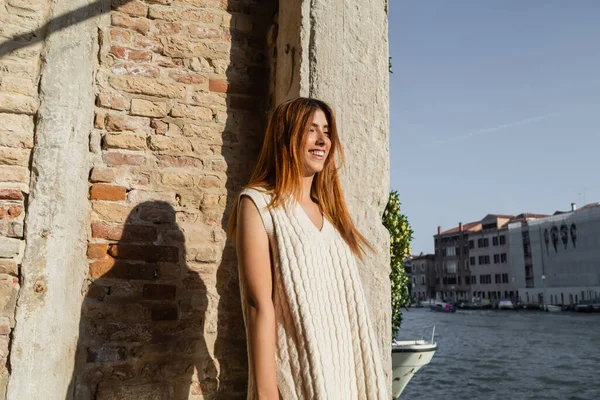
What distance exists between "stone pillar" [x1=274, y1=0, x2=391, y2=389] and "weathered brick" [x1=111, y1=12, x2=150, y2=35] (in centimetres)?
65

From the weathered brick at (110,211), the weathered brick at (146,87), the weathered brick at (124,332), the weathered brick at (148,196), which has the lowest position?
the weathered brick at (124,332)

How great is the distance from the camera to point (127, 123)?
7.77 feet

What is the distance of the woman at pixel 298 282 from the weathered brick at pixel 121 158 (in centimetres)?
84

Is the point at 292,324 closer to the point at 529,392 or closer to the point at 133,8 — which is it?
the point at 133,8

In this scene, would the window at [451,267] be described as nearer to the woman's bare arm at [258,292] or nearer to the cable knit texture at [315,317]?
the cable knit texture at [315,317]

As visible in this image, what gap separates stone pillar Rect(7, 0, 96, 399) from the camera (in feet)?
6.79

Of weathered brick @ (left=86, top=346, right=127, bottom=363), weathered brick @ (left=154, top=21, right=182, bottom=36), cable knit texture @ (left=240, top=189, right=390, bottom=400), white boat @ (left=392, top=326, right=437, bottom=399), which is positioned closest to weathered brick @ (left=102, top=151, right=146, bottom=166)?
weathered brick @ (left=154, top=21, right=182, bottom=36)

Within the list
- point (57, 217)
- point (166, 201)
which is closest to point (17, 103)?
point (57, 217)

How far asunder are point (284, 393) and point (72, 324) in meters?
1.14

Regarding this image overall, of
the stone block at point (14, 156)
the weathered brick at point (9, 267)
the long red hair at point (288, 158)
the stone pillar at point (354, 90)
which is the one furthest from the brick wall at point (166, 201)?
the long red hair at point (288, 158)

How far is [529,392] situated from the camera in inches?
563

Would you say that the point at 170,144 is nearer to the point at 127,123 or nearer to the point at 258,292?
the point at 127,123

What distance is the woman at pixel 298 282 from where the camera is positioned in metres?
1.48

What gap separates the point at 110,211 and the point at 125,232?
11cm
